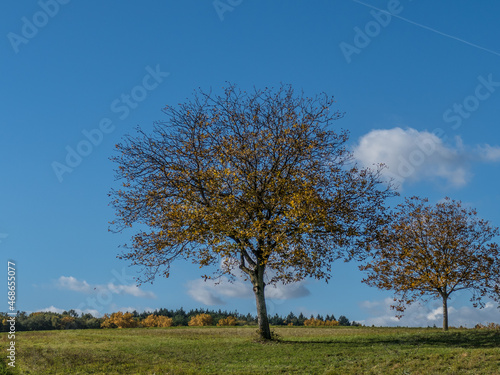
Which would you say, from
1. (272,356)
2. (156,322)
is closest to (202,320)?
(156,322)

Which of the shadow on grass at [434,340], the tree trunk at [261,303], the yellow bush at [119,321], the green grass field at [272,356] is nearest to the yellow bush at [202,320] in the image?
the yellow bush at [119,321]

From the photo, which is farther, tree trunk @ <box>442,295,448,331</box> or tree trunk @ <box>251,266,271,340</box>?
tree trunk @ <box>442,295,448,331</box>

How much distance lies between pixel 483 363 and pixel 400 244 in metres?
18.2

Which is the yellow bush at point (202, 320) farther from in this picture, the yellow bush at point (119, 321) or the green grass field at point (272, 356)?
the green grass field at point (272, 356)

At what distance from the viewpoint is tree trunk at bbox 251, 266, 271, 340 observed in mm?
26578

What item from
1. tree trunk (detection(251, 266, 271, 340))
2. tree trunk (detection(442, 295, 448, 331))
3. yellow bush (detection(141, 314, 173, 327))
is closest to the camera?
tree trunk (detection(251, 266, 271, 340))

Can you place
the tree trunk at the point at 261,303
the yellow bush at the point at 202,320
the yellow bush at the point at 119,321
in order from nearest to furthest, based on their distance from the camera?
the tree trunk at the point at 261,303 → the yellow bush at the point at 119,321 → the yellow bush at the point at 202,320

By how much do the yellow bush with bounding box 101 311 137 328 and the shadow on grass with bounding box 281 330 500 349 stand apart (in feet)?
90.4

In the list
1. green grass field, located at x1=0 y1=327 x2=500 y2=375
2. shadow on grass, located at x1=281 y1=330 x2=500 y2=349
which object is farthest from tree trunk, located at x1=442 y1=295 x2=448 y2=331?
green grass field, located at x1=0 y1=327 x2=500 y2=375

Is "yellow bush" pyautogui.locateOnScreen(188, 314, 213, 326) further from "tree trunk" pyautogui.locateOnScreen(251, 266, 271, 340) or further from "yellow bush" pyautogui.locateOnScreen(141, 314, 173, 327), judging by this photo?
"tree trunk" pyautogui.locateOnScreen(251, 266, 271, 340)

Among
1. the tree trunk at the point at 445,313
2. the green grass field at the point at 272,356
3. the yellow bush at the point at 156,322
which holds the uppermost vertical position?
the tree trunk at the point at 445,313

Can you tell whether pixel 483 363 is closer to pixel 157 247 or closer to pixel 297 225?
pixel 297 225

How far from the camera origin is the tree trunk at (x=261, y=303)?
2658 centimetres

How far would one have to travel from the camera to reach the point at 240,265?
28125 mm
